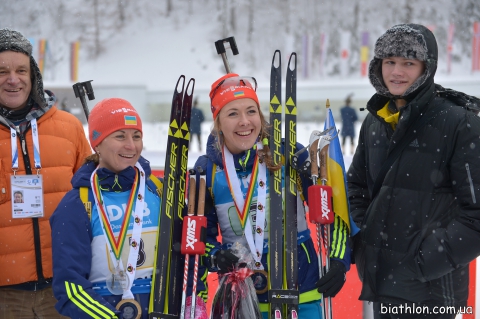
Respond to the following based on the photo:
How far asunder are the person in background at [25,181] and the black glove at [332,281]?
52.8 inches

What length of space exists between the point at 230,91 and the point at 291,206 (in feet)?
1.97

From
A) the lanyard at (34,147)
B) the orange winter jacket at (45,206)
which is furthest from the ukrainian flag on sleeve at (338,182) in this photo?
the lanyard at (34,147)

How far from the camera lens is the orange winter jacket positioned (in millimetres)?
2883

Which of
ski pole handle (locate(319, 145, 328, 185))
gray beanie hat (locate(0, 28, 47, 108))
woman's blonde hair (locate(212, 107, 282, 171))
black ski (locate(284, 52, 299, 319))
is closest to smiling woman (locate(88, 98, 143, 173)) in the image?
woman's blonde hair (locate(212, 107, 282, 171))

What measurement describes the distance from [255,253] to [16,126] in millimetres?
1352

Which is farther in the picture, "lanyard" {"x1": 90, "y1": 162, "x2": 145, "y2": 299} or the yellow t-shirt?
the yellow t-shirt

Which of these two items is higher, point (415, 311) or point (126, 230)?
point (126, 230)

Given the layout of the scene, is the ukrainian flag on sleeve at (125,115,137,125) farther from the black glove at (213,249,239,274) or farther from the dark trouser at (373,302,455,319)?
the dark trouser at (373,302,455,319)

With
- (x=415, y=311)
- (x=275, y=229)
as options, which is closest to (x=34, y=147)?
(x=275, y=229)

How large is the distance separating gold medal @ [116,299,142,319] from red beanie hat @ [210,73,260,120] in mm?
940

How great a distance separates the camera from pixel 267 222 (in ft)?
8.95

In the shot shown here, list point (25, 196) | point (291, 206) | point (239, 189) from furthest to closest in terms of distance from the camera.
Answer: point (25, 196) → point (291, 206) → point (239, 189)

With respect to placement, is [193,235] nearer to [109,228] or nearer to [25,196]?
[109,228]

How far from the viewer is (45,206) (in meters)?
2.98
